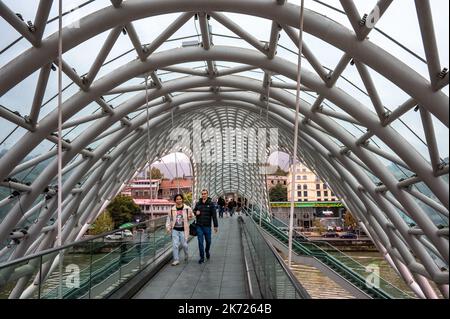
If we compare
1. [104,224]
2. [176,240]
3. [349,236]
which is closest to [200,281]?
[176,240]

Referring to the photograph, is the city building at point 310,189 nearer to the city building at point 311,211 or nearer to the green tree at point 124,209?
the city building at point 311,211

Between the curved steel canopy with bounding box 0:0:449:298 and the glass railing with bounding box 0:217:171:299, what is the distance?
518 centimetres

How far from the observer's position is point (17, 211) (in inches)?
676

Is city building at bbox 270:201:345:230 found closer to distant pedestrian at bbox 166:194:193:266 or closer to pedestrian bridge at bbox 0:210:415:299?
pedestrian bridge at bbox 0:210:415:299

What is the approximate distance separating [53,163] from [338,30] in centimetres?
1323

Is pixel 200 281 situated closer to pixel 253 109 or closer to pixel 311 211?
pixel 253 109

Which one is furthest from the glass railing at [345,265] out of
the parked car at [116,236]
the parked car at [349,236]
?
the parked car at [349,236]

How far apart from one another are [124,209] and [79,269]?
7002cm

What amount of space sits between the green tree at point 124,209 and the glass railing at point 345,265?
1935 inches

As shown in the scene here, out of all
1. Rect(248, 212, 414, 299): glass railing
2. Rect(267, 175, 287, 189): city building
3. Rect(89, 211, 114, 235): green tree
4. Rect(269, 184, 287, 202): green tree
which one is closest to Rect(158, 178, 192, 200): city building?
Rect(89, 211, 114, 235): green tree

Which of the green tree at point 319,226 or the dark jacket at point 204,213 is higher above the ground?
the dark jacket at point 204,213

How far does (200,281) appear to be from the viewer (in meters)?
10.3

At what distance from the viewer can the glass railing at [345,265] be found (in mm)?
17080
